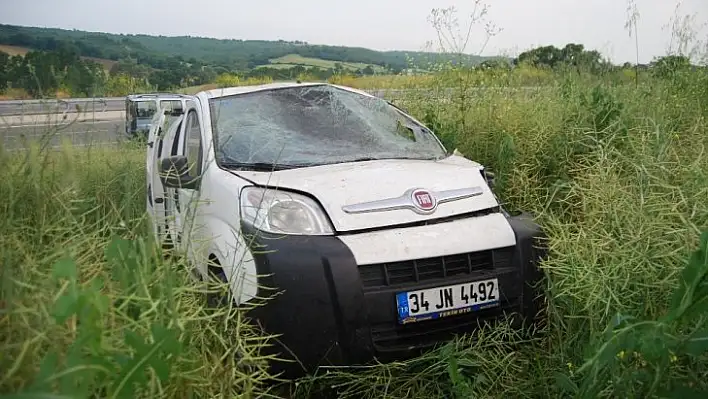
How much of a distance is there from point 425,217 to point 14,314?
1.89m

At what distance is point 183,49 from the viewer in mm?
7387

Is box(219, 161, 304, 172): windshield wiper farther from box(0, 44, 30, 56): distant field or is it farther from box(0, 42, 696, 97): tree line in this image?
box(0, 44, 30, 56): distant field

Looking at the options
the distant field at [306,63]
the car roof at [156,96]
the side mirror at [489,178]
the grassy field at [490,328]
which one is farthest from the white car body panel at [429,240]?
the distant field at [306,63]

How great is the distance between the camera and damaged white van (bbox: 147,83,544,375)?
2.65 m

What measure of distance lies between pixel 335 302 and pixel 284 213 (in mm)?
526

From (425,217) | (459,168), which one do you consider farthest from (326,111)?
(425,217)

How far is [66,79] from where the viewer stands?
3.18m

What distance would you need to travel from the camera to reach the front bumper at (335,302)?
2633mm

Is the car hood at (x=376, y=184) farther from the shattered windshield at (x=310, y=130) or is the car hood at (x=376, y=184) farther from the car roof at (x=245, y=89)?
the car roof at (x=245, y=89)

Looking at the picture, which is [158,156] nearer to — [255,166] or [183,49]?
[255,166]

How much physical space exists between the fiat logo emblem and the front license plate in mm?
422

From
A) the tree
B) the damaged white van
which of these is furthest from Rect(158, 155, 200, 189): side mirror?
the tree

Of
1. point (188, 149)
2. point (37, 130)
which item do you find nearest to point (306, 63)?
point (188, 149)

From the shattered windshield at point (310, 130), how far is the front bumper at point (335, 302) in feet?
2.70
